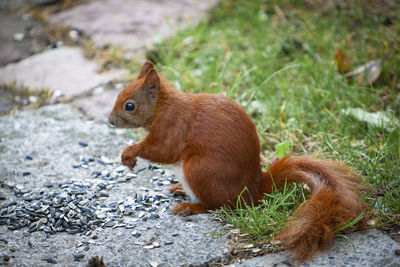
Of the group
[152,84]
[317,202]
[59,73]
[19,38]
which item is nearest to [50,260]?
[152,84]

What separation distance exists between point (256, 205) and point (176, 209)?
407 millimetres

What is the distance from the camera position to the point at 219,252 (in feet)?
6.42

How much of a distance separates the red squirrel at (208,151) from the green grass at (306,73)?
0.15 metres

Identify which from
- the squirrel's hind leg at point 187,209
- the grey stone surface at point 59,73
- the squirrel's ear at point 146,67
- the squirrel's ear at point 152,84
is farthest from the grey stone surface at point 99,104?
the squirrel's hind leg at point 187,209

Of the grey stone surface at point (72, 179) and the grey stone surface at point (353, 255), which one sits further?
the grey stone surface at point (72, 179)

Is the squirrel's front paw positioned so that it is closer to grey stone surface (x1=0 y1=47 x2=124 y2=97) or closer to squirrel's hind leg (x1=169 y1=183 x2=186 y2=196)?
squirrel's hind leg (x1=169 y1=183 x2=186 y2=196)

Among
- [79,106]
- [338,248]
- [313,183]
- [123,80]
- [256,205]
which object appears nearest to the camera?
[338,248]

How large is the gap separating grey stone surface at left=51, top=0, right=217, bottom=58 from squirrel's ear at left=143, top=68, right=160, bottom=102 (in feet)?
6.39

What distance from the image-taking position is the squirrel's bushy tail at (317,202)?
1849 millimetres

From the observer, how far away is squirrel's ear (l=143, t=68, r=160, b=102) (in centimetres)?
221

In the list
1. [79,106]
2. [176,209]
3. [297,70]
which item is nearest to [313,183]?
[176,209]

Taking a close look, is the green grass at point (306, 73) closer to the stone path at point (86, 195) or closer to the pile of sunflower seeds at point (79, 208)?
the stone path at point (86, 195)

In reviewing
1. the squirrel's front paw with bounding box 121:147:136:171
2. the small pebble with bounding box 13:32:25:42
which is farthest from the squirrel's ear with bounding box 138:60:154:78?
the small pebble with bounding box 13:32:25:42

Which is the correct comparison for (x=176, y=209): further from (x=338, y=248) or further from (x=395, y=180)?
(x=395, y=180)
